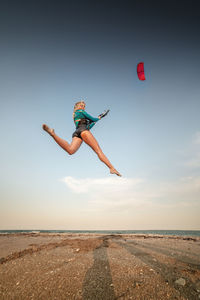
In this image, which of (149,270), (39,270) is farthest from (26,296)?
(149,270)

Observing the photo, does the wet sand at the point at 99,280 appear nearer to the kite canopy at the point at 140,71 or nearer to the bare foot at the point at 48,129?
the bare foot at the point at 48,129

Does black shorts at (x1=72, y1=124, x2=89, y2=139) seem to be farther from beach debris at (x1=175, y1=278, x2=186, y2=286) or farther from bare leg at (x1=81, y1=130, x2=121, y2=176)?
beach debris at (x1=175, y1=278, x2=186, y2=286)

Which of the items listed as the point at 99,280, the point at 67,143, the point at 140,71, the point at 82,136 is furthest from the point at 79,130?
the point at 140,71

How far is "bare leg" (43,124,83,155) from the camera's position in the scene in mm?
4342

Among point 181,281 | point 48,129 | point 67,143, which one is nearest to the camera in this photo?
point 181,281

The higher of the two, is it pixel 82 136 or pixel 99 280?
pixel 82 136

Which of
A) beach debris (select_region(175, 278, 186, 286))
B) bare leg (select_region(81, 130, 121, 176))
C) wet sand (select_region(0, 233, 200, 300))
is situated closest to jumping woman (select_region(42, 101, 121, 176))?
bare leg (select_region(81, 130, 121, 176))

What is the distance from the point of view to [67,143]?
4738mm

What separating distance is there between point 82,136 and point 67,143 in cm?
55

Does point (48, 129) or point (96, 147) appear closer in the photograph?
point (48, 129)

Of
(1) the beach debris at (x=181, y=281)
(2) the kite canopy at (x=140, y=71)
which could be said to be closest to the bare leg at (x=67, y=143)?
(2) the kite canopy at (x=140, y=71)

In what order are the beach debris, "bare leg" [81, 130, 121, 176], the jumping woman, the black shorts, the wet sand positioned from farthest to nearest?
the black shorts → "bare leg" [81, 130, 121, 176] → the jumping woman → the beach debris → the wet sand

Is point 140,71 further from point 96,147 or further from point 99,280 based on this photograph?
point 99,280

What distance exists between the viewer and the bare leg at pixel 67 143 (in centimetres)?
434
